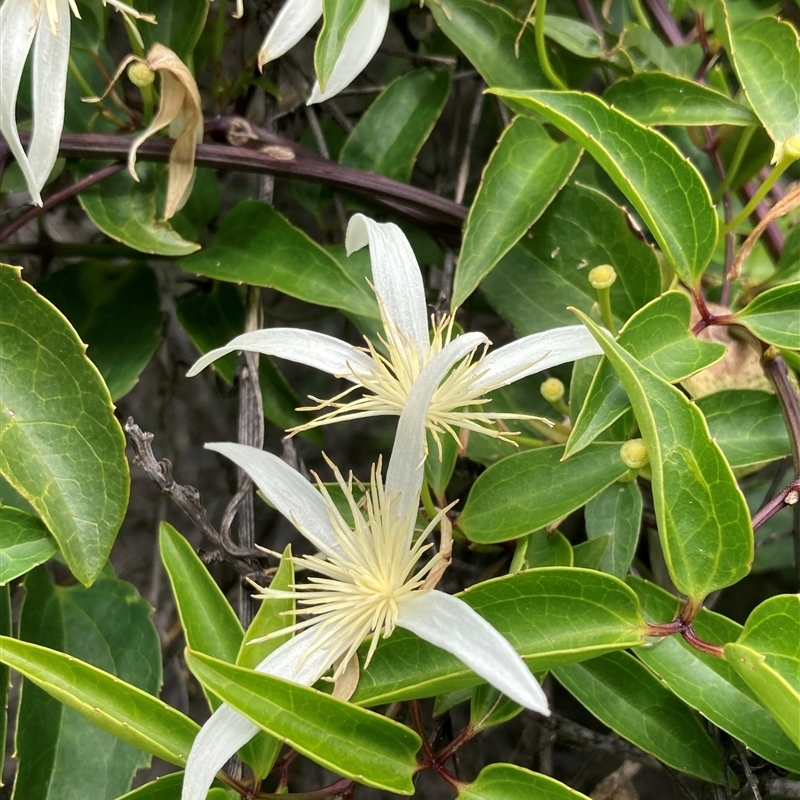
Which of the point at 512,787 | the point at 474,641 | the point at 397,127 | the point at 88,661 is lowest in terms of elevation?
the point at 88,661

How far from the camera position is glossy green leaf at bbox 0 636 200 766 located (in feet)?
1.03

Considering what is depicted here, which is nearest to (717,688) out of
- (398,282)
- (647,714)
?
(647,714)

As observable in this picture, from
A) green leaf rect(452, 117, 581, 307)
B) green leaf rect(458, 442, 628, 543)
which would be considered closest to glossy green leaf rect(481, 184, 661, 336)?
green leaf rect(452, 117, 581, 307)

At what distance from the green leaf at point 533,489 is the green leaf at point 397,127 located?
272 millimetres

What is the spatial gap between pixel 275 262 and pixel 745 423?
12.5 inches

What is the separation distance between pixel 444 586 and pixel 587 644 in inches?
11.3

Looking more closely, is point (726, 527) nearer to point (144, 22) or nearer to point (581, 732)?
point (581, 732)

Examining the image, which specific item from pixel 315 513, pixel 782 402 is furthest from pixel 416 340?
pixel 782 402

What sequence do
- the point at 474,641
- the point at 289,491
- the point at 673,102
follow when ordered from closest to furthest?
the point at 474,641 < the point at 289,491 < the point at 673,102

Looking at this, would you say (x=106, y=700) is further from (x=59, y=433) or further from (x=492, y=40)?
(x=492, y=40)

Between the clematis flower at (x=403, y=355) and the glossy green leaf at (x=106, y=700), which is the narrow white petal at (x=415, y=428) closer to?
the clematis flower at (x=403, y=355)

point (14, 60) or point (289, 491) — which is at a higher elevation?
point (14, 60)

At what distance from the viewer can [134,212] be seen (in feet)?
1.65

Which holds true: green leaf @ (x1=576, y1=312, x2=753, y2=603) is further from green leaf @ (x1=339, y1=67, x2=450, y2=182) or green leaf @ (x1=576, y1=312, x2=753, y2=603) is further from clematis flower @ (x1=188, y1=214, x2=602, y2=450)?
green leaf @ (x1=339, y1=67, x2=450, y2=182)
